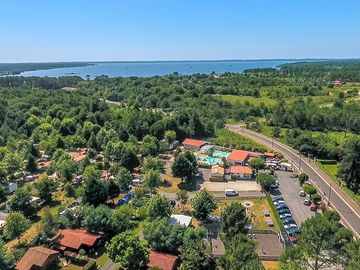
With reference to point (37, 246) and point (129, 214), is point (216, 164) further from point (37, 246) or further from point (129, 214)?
point (37, 246)

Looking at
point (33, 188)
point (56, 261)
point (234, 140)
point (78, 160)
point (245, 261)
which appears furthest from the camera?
point (234, 140)

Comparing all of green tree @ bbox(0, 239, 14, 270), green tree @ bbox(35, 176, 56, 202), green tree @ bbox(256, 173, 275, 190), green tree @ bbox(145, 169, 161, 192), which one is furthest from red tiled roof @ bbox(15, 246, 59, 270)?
green tree @ bbox(256, 173, 275, 190)

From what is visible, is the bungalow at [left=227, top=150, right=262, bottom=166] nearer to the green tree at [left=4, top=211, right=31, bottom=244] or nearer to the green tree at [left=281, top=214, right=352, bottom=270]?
the green tree at [left=281, top=214, right=352, bottom=270]

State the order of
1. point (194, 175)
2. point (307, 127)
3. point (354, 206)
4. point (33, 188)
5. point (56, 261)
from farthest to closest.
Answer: point (307, 127)
point (194, 175)
point (33, 188)
point (354, 206)
point (56, 261)

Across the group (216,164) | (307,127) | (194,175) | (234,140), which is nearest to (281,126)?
(307,127)

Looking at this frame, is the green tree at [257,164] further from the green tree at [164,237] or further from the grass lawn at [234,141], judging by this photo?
the green tree at [164,237]

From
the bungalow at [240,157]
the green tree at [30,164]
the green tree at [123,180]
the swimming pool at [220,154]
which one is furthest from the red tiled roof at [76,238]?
the swimming pool at [220,154]

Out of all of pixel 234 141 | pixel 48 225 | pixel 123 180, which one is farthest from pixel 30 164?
pixel 234 141

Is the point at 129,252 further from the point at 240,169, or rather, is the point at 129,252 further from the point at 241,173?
the point at 240,169

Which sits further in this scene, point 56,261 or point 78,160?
point 78,160
